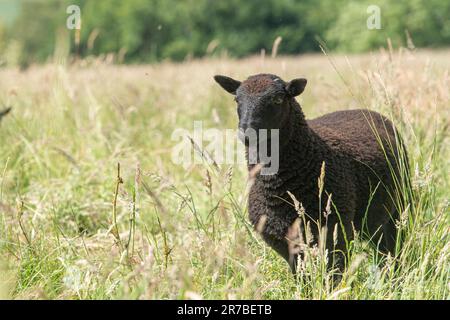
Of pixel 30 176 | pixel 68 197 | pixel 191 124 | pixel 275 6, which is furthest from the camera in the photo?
pixel 275 6

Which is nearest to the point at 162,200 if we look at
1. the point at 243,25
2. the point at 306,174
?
the point at 306,174

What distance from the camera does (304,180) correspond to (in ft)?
11.7

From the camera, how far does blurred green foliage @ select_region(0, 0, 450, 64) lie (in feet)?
124

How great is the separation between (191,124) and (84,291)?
483cm

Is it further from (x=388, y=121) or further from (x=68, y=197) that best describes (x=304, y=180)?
(x=68, y=197)

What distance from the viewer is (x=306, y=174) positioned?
11.8 feet

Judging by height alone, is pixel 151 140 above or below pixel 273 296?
above

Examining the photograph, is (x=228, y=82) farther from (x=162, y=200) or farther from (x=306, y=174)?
(x=162, y=200)

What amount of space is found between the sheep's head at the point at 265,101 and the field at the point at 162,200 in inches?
13.8

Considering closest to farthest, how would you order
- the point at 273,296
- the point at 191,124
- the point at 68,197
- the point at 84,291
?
the point at 84,291
the point at 273,296
the point at 68,197
the point at 191,124

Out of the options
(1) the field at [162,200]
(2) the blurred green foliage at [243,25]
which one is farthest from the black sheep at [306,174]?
(2) the blurred green foliage at [243,25]

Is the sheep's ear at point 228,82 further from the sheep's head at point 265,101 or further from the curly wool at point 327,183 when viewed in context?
the curly wool at point 327,183

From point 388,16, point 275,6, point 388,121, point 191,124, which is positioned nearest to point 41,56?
point 275,6
